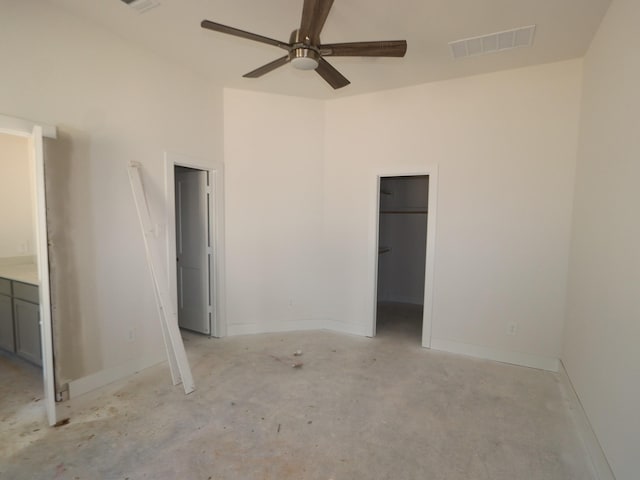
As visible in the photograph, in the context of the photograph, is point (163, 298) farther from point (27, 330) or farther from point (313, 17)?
point (313, 17)

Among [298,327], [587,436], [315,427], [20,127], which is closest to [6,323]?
[20,127]

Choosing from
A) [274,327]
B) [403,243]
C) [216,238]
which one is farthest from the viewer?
[403,243]

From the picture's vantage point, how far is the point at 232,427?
2.30 metres

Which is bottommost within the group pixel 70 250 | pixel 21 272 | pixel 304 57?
pixel 21 272

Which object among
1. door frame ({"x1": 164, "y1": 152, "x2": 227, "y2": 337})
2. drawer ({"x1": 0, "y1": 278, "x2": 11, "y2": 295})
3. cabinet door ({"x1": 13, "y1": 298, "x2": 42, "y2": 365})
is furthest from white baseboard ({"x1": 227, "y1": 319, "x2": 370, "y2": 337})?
drawer ({"x1": 0, "y1": 278, "x2": 11, "y2": 295})

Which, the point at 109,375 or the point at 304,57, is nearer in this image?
the point at 304,57

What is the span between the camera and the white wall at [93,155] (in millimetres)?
2314

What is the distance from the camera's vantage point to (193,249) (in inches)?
161

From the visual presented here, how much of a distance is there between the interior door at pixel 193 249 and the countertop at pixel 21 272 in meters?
1.47

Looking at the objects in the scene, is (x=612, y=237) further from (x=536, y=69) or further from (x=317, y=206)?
(x=317, y=206)

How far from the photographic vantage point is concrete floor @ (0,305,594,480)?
1.93 meters

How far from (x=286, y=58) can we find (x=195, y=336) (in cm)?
338

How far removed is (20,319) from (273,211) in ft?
8.86

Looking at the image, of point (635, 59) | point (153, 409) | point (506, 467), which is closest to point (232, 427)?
point (153, 409)
